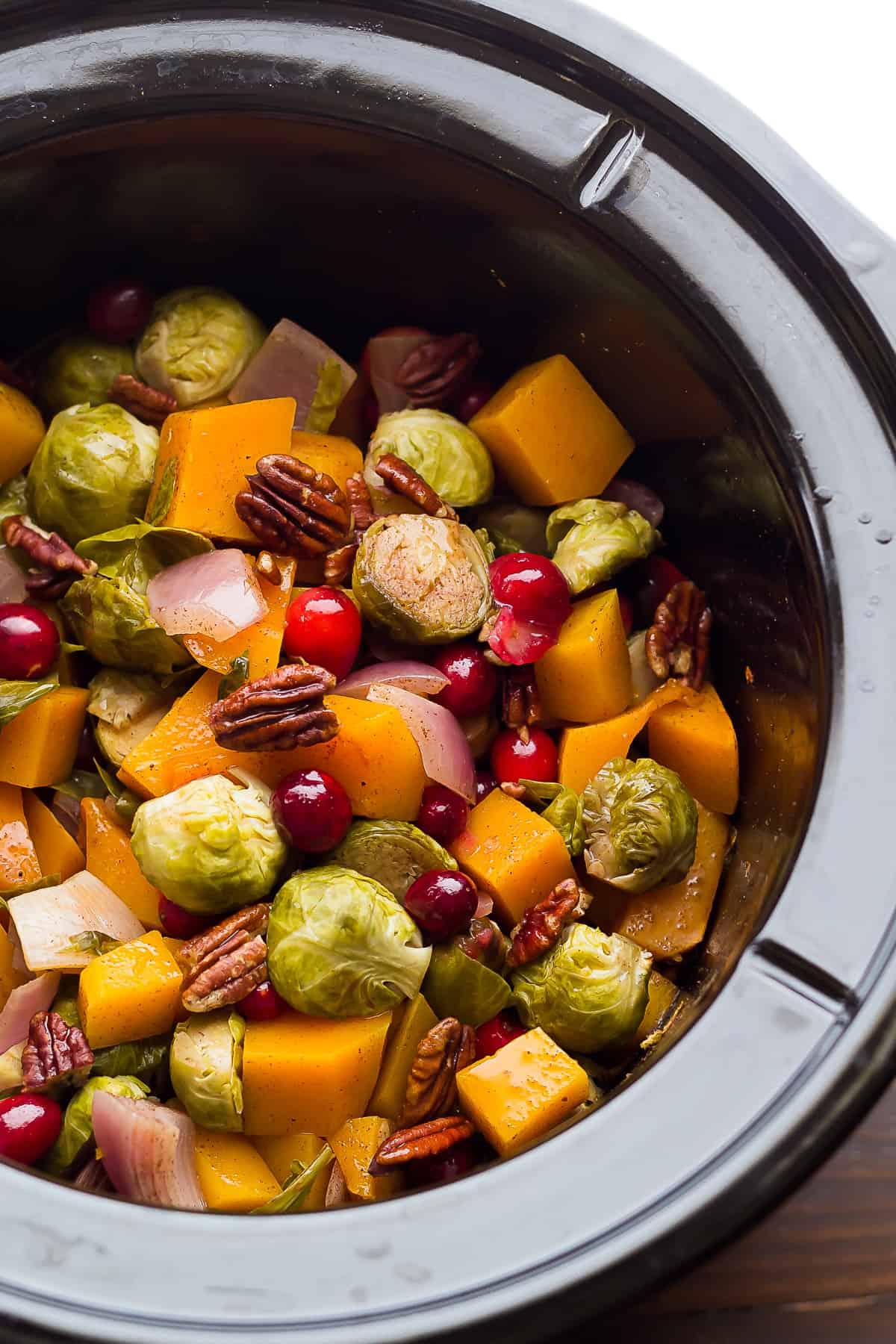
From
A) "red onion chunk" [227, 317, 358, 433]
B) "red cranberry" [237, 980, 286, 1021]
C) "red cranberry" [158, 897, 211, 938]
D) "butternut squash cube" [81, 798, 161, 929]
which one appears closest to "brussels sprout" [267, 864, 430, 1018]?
"red cranberry" [237, 980, 286, 1021]

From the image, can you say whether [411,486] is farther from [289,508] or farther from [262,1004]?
[262,1004]

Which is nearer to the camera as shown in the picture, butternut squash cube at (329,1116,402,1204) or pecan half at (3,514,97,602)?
butternut squash cube at (329,1116,402,1204)

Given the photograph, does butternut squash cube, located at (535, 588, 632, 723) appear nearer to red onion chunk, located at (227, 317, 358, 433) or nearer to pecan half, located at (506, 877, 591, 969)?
pecan half, located at (506, 877, 591, 969)

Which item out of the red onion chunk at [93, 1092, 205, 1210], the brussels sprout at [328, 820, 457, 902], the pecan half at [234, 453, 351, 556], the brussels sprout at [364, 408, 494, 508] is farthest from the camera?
the brussels sprout at [364, 408, 494, 508]

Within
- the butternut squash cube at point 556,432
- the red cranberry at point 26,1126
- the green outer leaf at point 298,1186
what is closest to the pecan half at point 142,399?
the butternut squash cube at point 556,432

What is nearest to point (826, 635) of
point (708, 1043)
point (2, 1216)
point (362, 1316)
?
point (708, 1043)

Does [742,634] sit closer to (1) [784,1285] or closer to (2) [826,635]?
(2) [826,635]

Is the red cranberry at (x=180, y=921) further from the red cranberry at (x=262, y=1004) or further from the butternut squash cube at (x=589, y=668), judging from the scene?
the butternut squash cube at (x=589, y=668)
